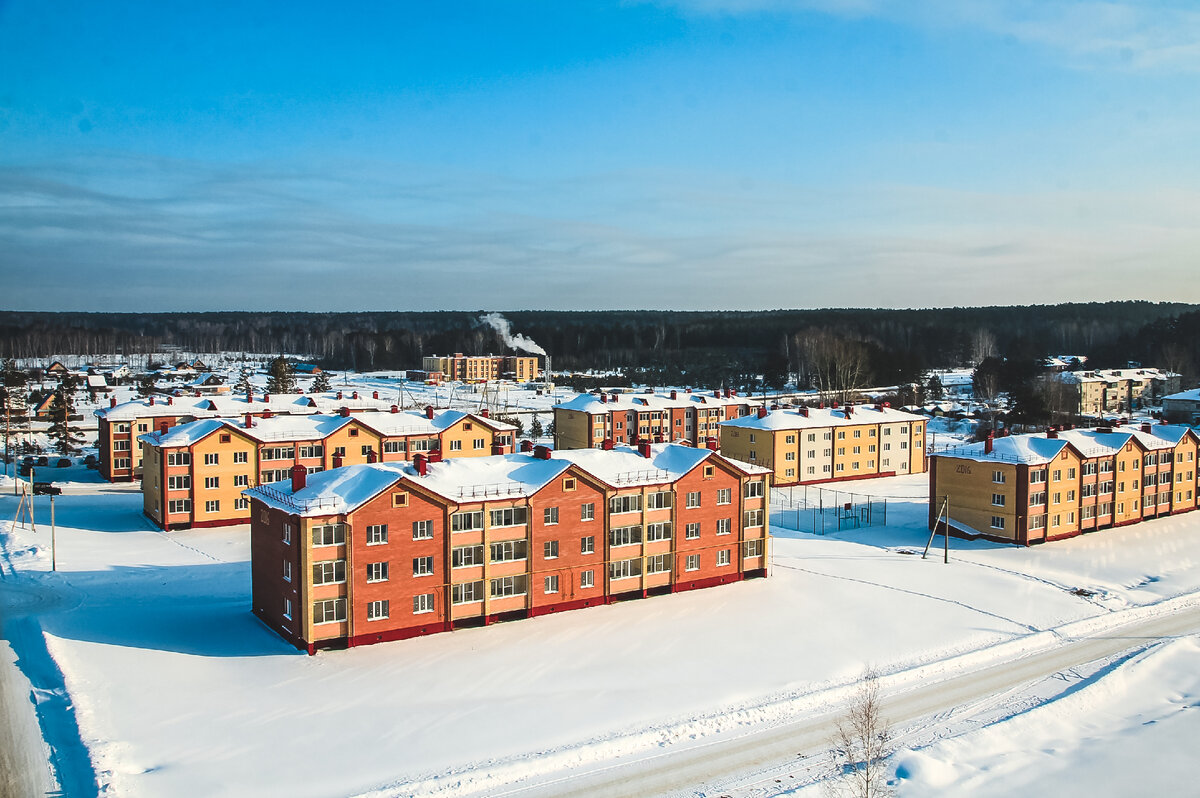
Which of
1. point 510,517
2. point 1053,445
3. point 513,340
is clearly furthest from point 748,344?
point 510,517

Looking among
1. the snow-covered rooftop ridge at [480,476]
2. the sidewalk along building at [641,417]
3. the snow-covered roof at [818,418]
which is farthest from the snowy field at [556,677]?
the sidewalk along building at [641,417]

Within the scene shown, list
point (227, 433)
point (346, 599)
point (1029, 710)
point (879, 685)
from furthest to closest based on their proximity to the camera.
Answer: point (227, 433), point (346, 599), point (879, 685), point (1029, 710)

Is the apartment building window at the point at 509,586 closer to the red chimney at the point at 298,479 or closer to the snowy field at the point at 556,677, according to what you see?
the snowy field at the point at 556,677

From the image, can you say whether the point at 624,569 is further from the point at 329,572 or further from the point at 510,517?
the point at 329,572

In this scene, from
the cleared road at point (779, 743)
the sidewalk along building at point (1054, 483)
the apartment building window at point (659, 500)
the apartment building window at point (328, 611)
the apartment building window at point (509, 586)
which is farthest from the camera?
the sidewalk along building at point (1054, 483)

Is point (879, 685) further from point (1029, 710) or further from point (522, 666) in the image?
point (522, 666)

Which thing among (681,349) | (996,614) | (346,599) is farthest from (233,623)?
(681,349)
